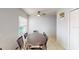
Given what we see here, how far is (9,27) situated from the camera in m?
1.12

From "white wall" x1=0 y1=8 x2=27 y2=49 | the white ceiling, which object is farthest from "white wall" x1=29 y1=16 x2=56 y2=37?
"white wall" x1=0 y1=8 x2=27 y2=49

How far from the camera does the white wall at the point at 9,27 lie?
1.08 m

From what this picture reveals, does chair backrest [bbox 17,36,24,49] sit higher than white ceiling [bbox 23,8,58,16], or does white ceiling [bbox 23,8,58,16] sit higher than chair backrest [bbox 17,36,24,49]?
white ceiling [bbox 23,8,58,16]

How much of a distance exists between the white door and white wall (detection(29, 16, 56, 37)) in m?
0.23

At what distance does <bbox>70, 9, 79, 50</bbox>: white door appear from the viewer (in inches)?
44.6

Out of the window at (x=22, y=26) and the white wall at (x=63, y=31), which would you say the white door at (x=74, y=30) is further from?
the window at (x=22, y=26)

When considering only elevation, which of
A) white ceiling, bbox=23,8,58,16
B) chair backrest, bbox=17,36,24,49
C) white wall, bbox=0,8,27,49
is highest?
white ceiling, bbox=23,8,58,16

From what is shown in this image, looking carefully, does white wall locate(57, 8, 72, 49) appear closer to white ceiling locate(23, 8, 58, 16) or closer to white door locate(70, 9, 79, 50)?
white door locate(70, 9, 79, 50)

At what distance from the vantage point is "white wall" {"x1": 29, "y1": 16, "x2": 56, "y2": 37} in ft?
3.98

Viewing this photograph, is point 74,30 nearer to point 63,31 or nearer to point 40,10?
point 63,31

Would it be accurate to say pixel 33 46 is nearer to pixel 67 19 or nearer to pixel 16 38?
pixel 16 38

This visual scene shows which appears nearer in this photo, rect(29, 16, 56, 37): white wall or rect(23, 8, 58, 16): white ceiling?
rect(23, 8, 58, 16): white ceiling
